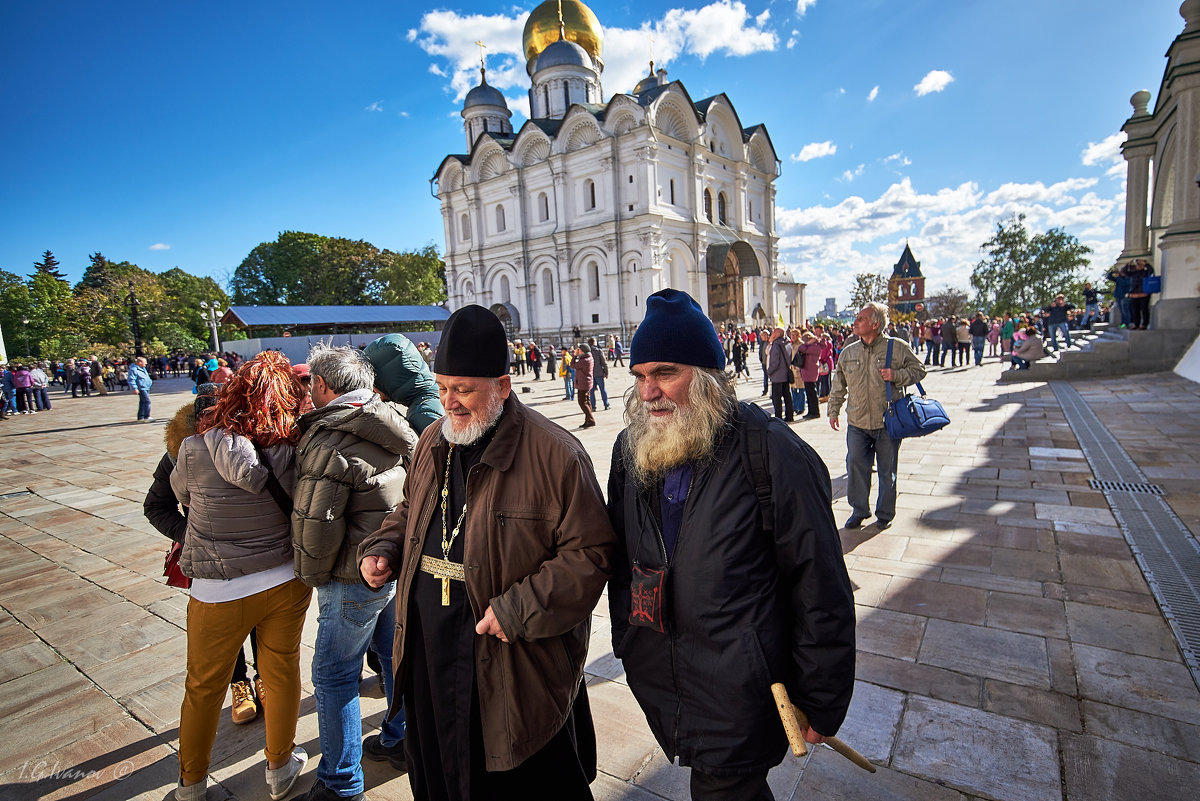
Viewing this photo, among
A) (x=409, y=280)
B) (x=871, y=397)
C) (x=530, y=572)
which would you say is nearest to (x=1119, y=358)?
(x=871, y=397)

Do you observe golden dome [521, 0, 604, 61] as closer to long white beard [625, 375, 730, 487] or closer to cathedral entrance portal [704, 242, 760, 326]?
cathedral entrance portal [704, 242, 760, 326]

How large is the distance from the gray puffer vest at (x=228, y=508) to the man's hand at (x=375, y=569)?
1.87 feet

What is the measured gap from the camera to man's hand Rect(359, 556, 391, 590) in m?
1.91

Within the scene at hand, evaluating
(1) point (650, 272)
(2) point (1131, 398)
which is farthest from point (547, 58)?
(2) point (1131, 398)

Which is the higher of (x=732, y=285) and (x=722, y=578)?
(x=732, y=285)

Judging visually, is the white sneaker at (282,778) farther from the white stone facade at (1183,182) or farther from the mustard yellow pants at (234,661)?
the white stone facade at (1183,182)

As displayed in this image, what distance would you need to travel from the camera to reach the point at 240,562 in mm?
2166

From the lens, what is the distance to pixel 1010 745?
7.70ft

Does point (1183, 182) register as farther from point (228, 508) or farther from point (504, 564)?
point (228, 508)

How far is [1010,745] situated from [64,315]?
55503mm

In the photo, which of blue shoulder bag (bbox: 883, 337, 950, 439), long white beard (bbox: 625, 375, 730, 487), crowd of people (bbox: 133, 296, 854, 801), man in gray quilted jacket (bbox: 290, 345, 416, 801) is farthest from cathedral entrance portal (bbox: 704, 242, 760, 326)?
long white beard (bbox: 625, 375, 730, 487)

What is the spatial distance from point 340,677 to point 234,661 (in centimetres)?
42

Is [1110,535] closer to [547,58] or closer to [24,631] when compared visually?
[24,631]

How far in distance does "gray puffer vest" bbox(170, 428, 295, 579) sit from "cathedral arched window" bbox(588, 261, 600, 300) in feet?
117
